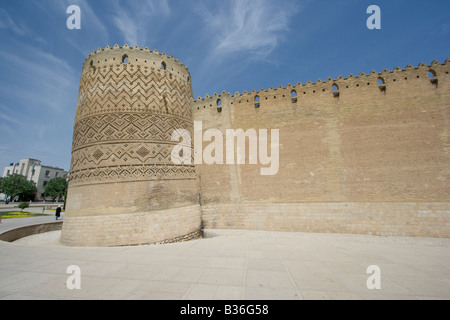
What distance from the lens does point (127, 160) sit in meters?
7.50

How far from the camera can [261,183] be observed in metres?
9.61

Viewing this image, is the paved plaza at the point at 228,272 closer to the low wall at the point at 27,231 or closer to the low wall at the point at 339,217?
the low wall at the point at 339,217

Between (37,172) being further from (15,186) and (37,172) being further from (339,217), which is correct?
(339,217)

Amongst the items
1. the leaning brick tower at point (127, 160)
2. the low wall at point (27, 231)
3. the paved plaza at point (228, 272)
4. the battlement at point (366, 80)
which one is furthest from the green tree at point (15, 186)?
the battlement at point (366, 80)

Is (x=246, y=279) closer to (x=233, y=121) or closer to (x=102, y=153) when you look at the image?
(x=102, y=153)

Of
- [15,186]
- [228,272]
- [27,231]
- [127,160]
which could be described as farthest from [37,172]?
[228,272]

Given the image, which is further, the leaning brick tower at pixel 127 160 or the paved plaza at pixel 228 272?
the leaning brick tower at pixel 127 160

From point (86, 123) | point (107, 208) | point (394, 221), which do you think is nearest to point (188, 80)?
point (86, 123)

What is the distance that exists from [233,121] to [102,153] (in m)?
6.06

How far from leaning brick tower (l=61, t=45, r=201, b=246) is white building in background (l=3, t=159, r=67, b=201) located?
50.6 metres

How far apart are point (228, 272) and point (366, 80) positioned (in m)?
10.0

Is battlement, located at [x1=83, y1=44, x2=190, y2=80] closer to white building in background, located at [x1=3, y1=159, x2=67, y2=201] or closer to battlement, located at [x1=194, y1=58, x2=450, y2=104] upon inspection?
battlement, located at [x1=194, y1=58, x2=450, y2=104]

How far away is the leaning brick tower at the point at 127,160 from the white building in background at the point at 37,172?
50609 mm

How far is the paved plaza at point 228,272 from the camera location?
285 cm
